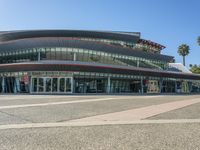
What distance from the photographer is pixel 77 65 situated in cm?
3650

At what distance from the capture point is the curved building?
37250mm

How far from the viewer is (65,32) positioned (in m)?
50.5

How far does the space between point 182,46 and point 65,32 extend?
5158 cm

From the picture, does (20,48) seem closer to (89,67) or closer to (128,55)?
(89,67)

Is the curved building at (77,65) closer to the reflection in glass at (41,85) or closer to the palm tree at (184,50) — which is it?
the reflection in glass at (41,85)

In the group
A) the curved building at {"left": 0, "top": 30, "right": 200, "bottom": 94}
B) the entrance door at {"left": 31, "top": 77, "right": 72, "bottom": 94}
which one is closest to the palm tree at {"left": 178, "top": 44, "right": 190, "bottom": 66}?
the curved building at {"left": 0, "top": 30, "right": 200, "bottom": 94}

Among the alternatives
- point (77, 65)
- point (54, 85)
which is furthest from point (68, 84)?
point (77, 65)

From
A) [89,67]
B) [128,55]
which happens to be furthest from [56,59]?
[128,55]

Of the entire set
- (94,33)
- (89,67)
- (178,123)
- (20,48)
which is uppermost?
(94,33)

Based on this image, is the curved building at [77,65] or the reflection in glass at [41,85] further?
the reflection in glass at [41,85]

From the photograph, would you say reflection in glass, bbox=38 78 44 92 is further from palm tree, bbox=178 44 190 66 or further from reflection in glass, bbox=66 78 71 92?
palm tree, bbox=178 44 190 66

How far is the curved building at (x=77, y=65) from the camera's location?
122 feet

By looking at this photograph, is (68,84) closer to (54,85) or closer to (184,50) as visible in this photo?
(54,85)

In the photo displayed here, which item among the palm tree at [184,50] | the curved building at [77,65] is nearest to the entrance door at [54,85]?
the curved building at [77,65]
